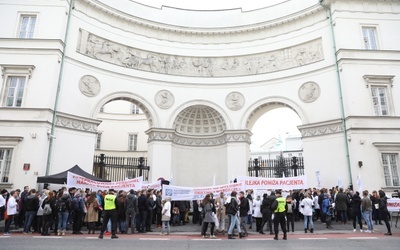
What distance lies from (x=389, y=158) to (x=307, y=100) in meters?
6.78

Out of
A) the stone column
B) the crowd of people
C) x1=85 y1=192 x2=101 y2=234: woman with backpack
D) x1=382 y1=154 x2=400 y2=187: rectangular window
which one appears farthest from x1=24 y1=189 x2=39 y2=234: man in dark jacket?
x1=382 y1=154 x2=400 y2=187: rectangular window

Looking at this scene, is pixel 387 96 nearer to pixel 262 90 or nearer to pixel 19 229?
pixel 262 90

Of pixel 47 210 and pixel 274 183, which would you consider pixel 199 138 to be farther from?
pixel 47 210

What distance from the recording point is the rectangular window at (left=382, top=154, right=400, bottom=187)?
1964 cm

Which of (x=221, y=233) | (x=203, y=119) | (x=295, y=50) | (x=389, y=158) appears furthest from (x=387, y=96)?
(x=221, y=233)

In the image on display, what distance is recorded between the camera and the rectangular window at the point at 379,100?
830 inches

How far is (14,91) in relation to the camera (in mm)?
20016

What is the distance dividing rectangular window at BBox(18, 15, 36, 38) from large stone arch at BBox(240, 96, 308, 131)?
55.2 feet

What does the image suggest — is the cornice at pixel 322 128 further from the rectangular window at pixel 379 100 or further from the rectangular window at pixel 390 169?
the rectangular window at pixel 390 169

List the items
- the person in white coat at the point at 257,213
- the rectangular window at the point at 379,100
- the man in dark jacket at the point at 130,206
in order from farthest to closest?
1. the rectangular window at the point at 379,100
2. the person in white coat at the point at 257,213
3. the man in dark jacket at the point at 130,206

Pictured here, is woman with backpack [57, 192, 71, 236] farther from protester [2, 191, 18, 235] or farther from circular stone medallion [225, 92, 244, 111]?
circular stone medallion [225, 92, 244, 111]

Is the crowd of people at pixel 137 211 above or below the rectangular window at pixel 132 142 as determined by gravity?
below

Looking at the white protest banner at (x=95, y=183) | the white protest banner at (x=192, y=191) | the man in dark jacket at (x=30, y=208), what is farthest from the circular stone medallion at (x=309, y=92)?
the man in dark jacket at (x=30, y=208)

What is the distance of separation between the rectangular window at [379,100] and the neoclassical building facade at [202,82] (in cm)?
8
